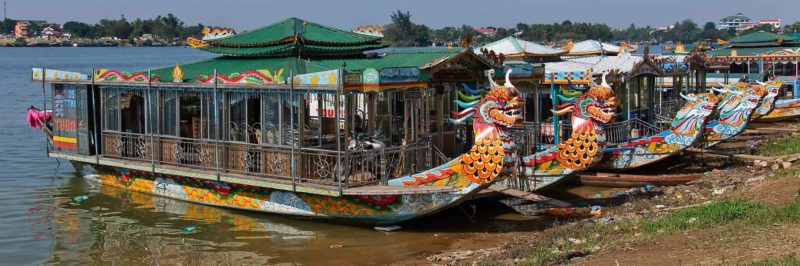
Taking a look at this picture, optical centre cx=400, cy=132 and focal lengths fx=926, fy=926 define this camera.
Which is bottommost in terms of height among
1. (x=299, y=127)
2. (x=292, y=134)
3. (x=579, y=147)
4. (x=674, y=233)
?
(x=674, y=233)

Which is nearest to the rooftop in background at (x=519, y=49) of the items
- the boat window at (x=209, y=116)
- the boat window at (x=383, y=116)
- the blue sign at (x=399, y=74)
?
the boat window at (x=383, y=116)

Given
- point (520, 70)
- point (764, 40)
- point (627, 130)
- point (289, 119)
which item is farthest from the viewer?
point (764, 40)

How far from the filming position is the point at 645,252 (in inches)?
448

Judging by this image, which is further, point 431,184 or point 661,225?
point 431,184

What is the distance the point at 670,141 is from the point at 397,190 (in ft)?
25.7

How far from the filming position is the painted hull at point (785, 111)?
3216 centimetres

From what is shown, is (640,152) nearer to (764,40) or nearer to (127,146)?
(127,146)

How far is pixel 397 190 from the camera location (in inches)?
579

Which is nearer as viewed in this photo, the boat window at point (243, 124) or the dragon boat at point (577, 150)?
the dragon boat at point (577, 150)

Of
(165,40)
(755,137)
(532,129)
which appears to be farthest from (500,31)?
(532,129)

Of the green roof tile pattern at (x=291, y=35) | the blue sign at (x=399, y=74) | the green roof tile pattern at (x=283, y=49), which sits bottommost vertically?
the blue sign at (x=399, y=74)

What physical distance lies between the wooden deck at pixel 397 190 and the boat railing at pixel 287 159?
19 cm

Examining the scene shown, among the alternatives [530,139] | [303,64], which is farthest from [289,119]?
[530,139]

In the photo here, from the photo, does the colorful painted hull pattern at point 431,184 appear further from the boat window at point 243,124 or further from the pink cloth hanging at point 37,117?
the pink cloth hanging at point 37,117
